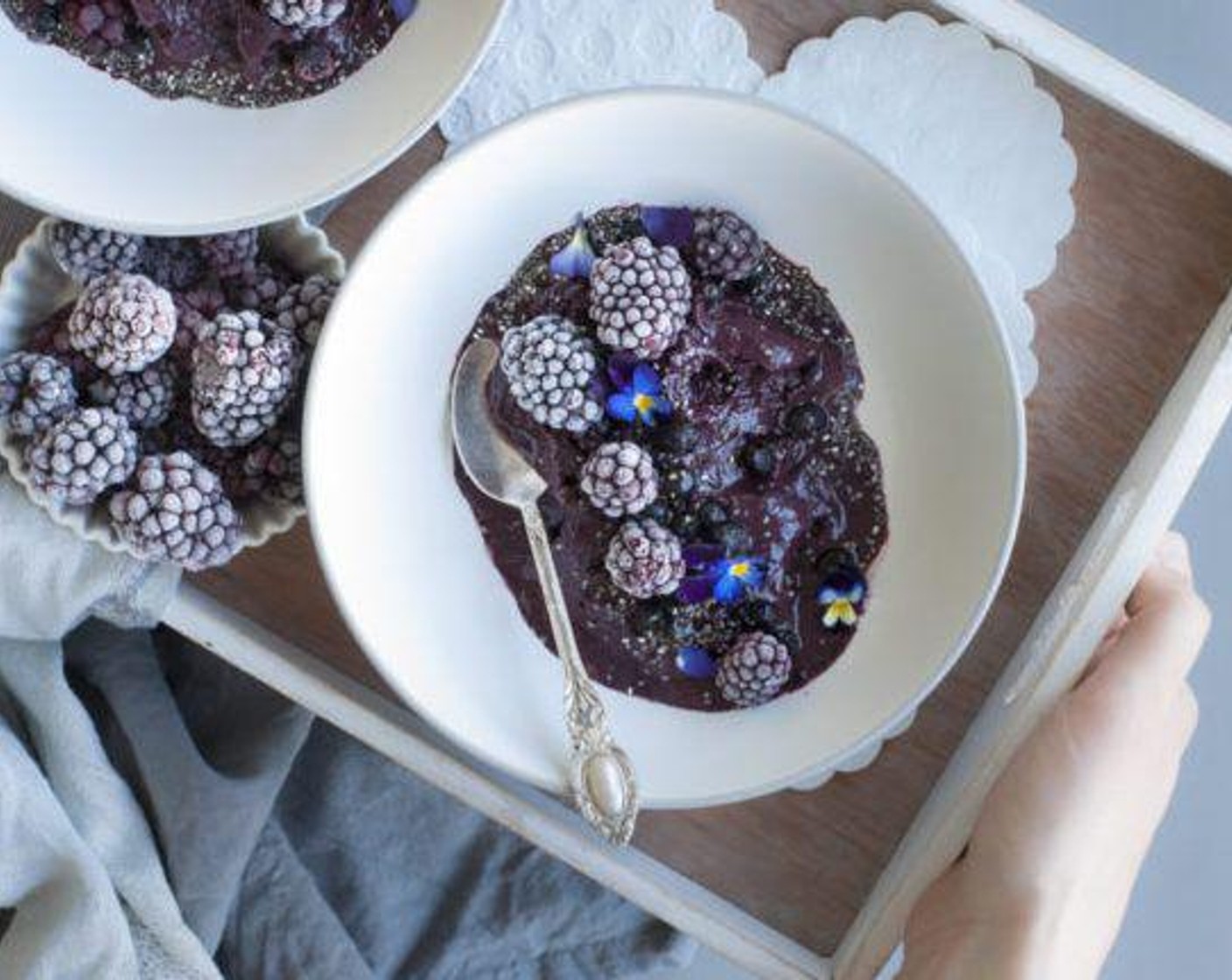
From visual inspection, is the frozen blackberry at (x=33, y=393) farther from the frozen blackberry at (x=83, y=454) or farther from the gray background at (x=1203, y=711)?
the gray background at (x=1203, y=711)

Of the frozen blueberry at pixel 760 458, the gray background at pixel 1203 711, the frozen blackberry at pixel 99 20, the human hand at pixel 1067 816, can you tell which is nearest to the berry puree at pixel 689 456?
the frozen blueberry at pixel 760 458

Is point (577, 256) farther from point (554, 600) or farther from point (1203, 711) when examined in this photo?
point (1203, 711)

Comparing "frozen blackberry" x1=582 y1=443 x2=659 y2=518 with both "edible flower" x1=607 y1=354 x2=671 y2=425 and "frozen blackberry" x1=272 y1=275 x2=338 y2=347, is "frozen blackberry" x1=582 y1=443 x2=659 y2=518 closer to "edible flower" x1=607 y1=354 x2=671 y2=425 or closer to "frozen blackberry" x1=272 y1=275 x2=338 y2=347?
"edible flower" x1=607 y1=354 x2=671 y2=425

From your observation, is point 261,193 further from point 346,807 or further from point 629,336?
point 346,807

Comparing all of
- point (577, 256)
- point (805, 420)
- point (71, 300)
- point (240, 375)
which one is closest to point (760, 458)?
point (805, 420)

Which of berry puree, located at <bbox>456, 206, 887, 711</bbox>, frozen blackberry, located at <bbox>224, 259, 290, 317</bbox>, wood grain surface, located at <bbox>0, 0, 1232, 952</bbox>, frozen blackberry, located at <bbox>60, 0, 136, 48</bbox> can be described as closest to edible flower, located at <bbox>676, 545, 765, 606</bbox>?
berry puree, located at <bbox>456, 206, 887, 711</bbox>

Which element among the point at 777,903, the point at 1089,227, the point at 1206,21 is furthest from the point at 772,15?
the point at 777,903
